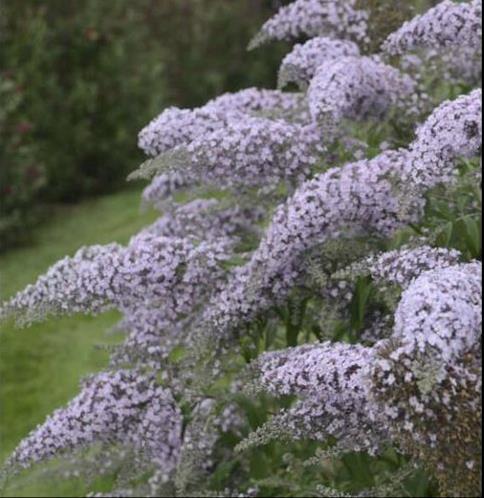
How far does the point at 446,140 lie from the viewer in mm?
2637

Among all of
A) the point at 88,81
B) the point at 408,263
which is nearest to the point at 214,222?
the point at 408,263

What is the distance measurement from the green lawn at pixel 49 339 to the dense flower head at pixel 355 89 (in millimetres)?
1769

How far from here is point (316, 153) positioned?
3400 mm

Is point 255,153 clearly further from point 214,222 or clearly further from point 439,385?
point 439,385

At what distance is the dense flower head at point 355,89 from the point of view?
11.0 ft

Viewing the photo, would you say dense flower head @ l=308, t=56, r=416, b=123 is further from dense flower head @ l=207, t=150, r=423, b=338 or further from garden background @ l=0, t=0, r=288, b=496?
garden background @ l=0, t=0, r=288, b=496

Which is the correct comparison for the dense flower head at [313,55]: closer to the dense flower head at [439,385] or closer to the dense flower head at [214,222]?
the dense flower head at [214,222]

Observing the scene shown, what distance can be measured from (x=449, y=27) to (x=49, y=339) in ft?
13.7

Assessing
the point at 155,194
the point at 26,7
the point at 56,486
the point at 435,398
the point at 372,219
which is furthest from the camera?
the point at 26,7

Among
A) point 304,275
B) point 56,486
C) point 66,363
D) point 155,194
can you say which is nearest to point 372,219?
point 304,275

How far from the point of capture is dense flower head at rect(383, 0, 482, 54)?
333cm

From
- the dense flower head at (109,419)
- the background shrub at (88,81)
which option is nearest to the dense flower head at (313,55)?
the dense flower head at (109,419)

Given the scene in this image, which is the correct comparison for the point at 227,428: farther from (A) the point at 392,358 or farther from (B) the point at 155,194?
(A) the point at 392,358

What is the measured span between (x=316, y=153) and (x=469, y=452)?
4.97 feet
